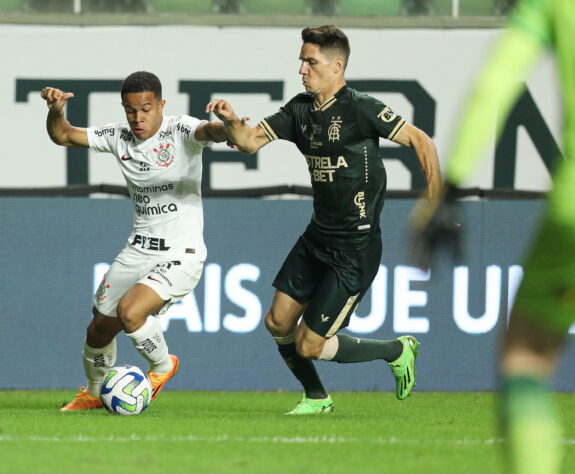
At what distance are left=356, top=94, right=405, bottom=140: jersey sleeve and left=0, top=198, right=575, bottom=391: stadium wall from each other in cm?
262

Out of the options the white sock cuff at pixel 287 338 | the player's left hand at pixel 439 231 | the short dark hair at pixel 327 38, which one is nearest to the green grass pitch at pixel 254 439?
the white sock cuff at pixel 287 338

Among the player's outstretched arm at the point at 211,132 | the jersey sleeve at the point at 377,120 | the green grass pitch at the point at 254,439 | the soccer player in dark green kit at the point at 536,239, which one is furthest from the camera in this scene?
the player's outstretched arm at the point at 211,132

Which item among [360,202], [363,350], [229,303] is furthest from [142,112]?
[229,303]

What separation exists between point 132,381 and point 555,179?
4191mm

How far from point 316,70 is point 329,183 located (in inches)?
26.8

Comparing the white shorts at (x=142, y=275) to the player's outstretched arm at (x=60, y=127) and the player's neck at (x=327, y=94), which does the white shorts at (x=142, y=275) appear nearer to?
the player's outstretched arm at (x=60, y=127)

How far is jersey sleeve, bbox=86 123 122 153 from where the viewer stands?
754cm

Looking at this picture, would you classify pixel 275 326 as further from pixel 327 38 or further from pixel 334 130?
pixel 327 38

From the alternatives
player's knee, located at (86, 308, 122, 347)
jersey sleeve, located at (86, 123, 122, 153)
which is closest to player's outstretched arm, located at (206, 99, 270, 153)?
jersey sleeve, located at (86, 123, 122, 153)

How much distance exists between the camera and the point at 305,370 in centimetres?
722

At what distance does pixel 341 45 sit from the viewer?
22.9 ft

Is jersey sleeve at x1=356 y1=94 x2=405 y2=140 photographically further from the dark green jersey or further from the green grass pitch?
the green grass pitch

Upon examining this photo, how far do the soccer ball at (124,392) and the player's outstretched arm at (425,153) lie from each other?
207 centimetres

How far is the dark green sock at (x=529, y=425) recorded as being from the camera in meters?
3.24
